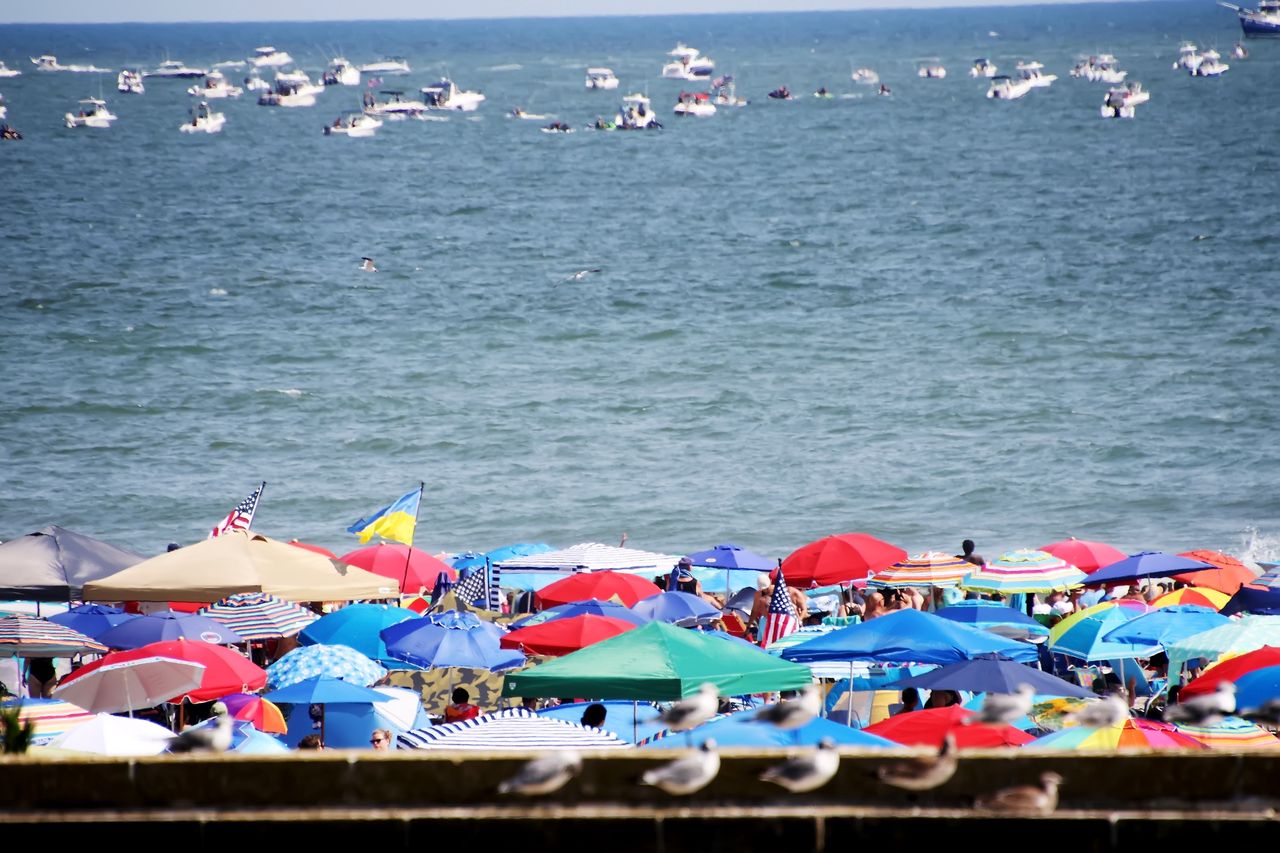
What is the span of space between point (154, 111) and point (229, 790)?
380 ft

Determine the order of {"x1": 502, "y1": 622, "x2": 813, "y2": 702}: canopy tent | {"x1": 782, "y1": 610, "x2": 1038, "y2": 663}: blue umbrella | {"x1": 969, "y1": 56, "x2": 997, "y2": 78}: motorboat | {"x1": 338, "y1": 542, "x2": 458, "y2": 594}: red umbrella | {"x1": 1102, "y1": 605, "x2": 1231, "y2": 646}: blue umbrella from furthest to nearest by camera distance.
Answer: {"x1": 969, "y1": 56, "x2": 997, "y2": 78}: motorboat → {"x1": 338, "y1": 542, "x2": 458, "y2": 594}: red umbrella → {"x1": 1102, "y1": 605, "x2": 1231, "y2": 646}: blue umbrella → {"x1": 782, "y1": 610, "x2": 1038, "y2": 663}: blue umbrella → {"x1": 502, "y1": 622, "x2": 813, "y2": 702}: canopy tent

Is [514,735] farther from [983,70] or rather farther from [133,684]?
[983,70]

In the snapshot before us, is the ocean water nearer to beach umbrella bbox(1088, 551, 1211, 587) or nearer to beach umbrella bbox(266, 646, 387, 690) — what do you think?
beach umbrella bbox(1088, 551, 1211, 587)

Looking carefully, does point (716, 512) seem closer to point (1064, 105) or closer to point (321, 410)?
point (321, 410)

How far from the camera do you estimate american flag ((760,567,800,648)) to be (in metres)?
13.2

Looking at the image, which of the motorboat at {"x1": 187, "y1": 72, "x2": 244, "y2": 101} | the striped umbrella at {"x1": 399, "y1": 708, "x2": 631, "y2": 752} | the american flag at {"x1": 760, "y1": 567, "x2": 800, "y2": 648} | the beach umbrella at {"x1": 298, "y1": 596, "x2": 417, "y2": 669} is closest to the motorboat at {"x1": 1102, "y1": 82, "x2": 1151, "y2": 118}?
the motorboat at {"x1": 187, "y1": 72, "x2": 244, "y2": 101}

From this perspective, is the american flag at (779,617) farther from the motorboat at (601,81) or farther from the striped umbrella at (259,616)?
the motorboat at (601,81)

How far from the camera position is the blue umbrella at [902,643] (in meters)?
11.2

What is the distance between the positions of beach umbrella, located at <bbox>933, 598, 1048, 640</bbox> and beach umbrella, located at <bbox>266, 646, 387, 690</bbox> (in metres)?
4.69

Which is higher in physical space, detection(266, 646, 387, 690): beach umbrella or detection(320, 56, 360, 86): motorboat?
detection(320, 56, 360, 86): motorboat

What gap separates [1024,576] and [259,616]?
6.76 meters

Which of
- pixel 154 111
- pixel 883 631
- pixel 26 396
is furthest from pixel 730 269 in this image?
pixel 154 111

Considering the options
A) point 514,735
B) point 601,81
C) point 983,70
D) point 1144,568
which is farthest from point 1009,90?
point 514,735

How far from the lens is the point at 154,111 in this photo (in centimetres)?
11512
